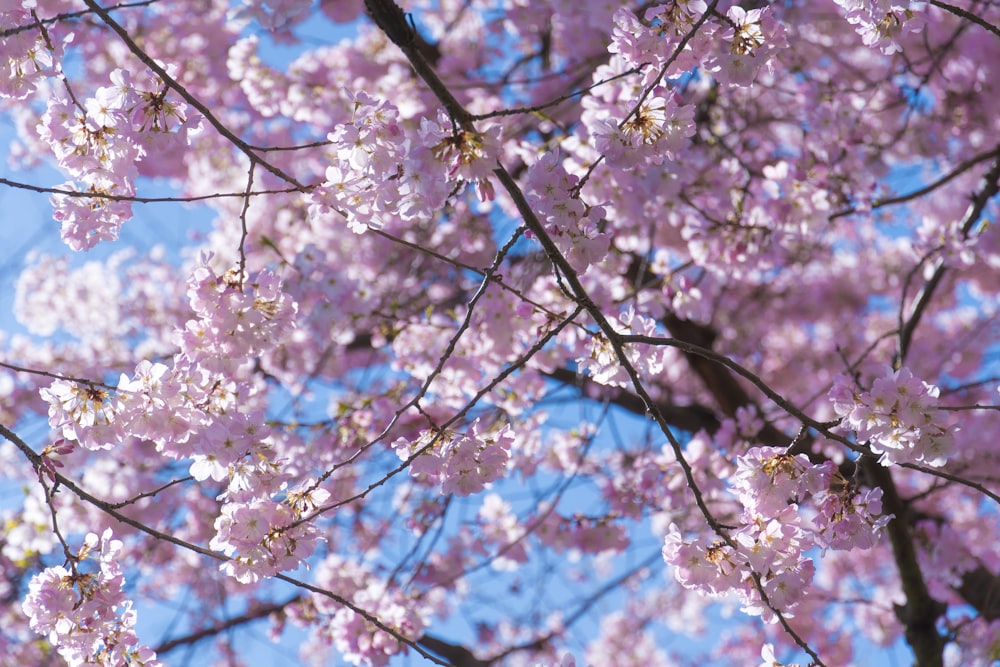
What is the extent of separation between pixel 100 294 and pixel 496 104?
4707mm

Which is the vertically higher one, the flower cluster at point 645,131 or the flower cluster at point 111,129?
the flower cluster at point 645,131

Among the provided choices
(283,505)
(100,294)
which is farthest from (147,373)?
(100,294)

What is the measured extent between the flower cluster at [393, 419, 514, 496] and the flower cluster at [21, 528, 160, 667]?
2.75 feet

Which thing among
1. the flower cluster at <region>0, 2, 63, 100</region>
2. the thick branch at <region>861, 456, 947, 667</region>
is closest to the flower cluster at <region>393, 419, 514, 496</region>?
the flower cluster at <region>0, 2, 63, 100</region>

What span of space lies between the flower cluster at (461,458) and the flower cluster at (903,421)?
91cm

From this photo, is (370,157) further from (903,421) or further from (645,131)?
(903,421)

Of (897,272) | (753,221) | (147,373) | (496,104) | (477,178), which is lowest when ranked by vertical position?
(147,373)

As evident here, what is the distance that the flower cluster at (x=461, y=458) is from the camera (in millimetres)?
2297

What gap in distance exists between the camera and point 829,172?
367cm

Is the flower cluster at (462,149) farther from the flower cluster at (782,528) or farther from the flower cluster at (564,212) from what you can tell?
the flower cluster at (782,528)

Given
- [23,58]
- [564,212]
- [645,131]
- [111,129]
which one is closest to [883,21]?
[645,131]

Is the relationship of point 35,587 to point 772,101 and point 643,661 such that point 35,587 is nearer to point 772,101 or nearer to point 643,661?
point 772,101

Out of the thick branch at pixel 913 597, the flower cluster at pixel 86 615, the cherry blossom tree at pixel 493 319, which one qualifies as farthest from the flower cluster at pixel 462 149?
the thick branch at pixel 913 597

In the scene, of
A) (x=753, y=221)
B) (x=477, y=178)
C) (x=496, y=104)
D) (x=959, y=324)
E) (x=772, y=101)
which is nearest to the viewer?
(x=477, y=178)
